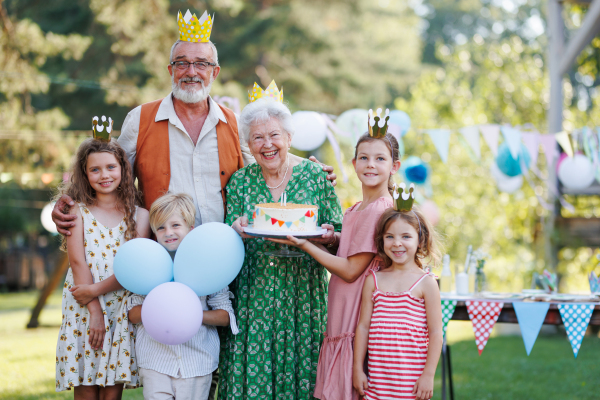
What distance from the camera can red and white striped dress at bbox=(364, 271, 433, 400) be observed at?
255 centimetres

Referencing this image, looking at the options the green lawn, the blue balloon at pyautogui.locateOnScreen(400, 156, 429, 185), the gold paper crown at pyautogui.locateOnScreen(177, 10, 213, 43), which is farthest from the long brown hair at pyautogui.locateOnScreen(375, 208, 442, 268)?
the blue balloon at pyautogui.locateOnScreen(400, 156, 429, 185)

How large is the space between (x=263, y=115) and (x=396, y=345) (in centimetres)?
129

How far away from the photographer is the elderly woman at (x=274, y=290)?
288cm

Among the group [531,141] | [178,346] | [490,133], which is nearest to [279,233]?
[178,346]

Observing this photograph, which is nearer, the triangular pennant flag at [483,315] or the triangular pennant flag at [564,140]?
the triangular pennant flag at [483,315]

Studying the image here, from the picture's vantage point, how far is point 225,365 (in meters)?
2.99

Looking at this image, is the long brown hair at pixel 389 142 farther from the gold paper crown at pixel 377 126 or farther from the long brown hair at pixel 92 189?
the long brown hair at pixel 92 189

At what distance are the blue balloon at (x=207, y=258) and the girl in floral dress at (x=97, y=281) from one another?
0.45 m

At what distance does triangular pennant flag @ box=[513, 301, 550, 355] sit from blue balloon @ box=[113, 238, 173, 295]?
222cm


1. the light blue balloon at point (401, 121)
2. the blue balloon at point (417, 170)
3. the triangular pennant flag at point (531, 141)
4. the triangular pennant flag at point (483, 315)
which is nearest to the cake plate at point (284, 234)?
the triangular pennant flag at point (483, 315)

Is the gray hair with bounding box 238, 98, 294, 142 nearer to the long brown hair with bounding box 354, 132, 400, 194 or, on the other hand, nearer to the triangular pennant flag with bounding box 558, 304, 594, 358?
the long brown hair with bounding box 354, 132, 400, 194

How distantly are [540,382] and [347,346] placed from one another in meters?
3.40

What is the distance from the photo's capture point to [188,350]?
9.04ft

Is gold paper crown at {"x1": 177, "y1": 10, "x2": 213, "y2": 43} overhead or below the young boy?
overhead
